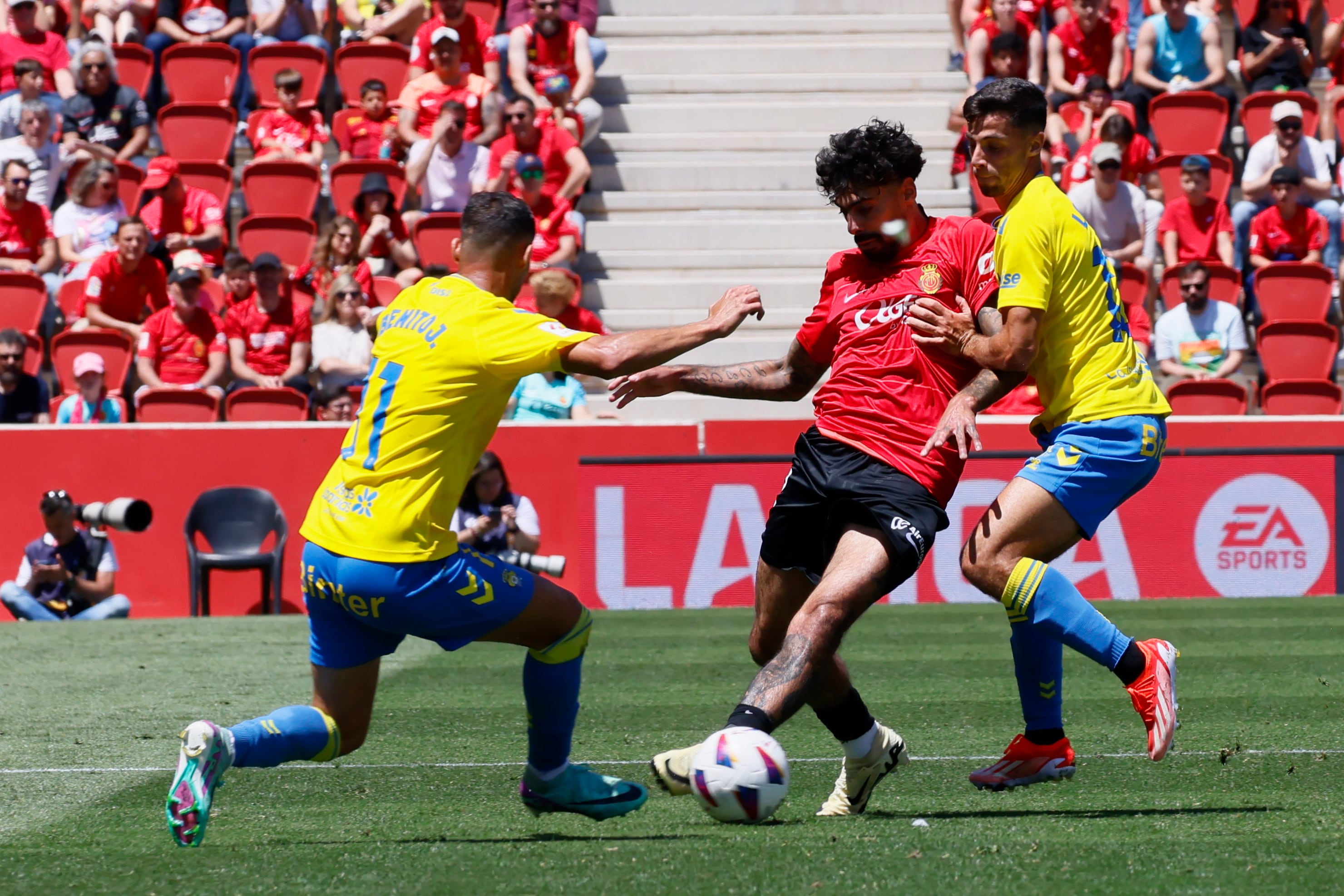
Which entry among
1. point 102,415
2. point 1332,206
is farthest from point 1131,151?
point 102,415

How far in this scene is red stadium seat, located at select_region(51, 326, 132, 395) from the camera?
1386 centimetres

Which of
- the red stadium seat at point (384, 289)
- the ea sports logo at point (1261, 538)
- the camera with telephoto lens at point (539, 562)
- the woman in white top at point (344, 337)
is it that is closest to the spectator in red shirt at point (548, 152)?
the red stadium seat at point (384, 289)

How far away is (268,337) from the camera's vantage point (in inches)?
539

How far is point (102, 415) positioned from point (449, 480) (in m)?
9.58

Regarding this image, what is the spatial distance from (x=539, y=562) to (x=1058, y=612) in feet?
20.8

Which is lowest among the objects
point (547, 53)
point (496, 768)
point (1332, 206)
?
point (496, 768)

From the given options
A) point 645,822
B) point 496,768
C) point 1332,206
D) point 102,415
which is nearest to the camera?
point 645,822

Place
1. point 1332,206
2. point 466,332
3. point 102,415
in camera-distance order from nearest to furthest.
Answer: point 466,332 < point 102,415 < point 1332,206

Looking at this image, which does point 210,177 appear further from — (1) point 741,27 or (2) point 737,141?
(1) point 741,27

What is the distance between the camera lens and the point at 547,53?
16125 mm

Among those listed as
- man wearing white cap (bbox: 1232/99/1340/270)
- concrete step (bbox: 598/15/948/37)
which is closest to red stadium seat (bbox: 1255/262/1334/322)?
man wearing white cap (bbox: 1232/99/1340/270)

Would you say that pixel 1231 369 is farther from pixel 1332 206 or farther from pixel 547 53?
pixel 547 53

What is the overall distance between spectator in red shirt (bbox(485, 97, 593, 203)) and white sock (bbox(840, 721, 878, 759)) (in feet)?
34.4

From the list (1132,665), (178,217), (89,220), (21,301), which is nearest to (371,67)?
(178,217)
